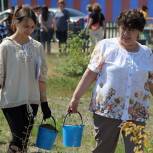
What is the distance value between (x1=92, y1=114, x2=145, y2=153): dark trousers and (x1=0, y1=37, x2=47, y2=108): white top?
80cm

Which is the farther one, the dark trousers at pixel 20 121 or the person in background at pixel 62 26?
the person in background at pixel 62 26

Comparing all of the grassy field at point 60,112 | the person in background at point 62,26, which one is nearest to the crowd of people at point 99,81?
the grassy field at point 60,112

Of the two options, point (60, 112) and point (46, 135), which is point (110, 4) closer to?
point (60, 112)

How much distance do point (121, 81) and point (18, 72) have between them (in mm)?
1051

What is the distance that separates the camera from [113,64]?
489 cm

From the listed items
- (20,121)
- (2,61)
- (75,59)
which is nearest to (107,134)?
(20,121)

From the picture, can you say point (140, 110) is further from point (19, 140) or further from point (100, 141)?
point (19, 140)

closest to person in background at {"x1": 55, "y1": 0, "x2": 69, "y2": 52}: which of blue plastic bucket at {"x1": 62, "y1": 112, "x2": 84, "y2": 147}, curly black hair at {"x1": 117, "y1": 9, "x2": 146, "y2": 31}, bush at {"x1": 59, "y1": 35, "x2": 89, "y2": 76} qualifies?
bush at {"x1": 59, "y1": 35, "x2": 89, "y2": 76}

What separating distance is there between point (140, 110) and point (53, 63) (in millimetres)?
11442

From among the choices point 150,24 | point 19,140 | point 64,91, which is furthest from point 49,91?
point 150,24

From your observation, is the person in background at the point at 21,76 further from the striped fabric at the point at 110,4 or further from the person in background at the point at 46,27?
the striped fabric at the point at 110,4

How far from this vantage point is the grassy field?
7129 millimetres

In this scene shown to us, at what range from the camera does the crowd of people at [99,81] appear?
4.89 metres

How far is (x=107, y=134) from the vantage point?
5.04m
